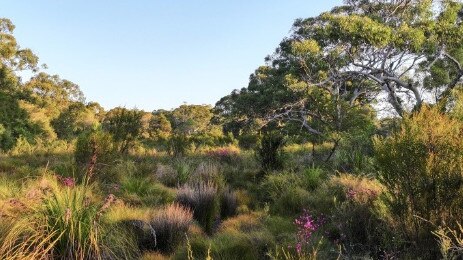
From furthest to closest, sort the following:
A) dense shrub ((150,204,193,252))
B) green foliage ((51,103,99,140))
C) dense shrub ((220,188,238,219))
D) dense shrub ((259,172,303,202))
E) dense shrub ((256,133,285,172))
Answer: green foliage ((51,103,99,140))
dense shrub ((256,133,285,172))
dense shrub ((259,172,303,202))
dense shrub ((220,188,238,219))
dense shrub ((150,204,193,252))

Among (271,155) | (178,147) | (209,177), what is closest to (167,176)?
(209,177)

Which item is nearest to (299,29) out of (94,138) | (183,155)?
(183,155)

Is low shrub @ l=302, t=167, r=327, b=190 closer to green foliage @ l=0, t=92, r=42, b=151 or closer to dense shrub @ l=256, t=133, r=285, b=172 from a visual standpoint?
dense shrub @ l=256, t=133, r=285, b=172

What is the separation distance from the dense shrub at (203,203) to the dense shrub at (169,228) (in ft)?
2.52

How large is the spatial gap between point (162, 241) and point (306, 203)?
279 centimetres

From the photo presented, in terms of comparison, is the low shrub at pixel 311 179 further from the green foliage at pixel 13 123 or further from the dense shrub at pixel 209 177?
the green foliage at pixel 13 123

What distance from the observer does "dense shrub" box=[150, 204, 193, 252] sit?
4.91 m

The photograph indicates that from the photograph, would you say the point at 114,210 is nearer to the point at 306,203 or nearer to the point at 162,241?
the point at 162,241

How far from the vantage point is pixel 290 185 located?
7.79 metres

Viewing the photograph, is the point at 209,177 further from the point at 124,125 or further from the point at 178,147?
the point at 178,147

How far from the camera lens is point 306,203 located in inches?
265

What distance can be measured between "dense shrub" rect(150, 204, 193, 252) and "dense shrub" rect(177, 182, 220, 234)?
0.77 metres

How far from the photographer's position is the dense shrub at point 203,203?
6138mm

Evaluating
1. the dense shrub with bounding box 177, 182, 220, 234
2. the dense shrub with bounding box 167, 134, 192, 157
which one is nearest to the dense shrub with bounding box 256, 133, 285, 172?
the dense shrub with bounding box 177, 182, 220, 234
